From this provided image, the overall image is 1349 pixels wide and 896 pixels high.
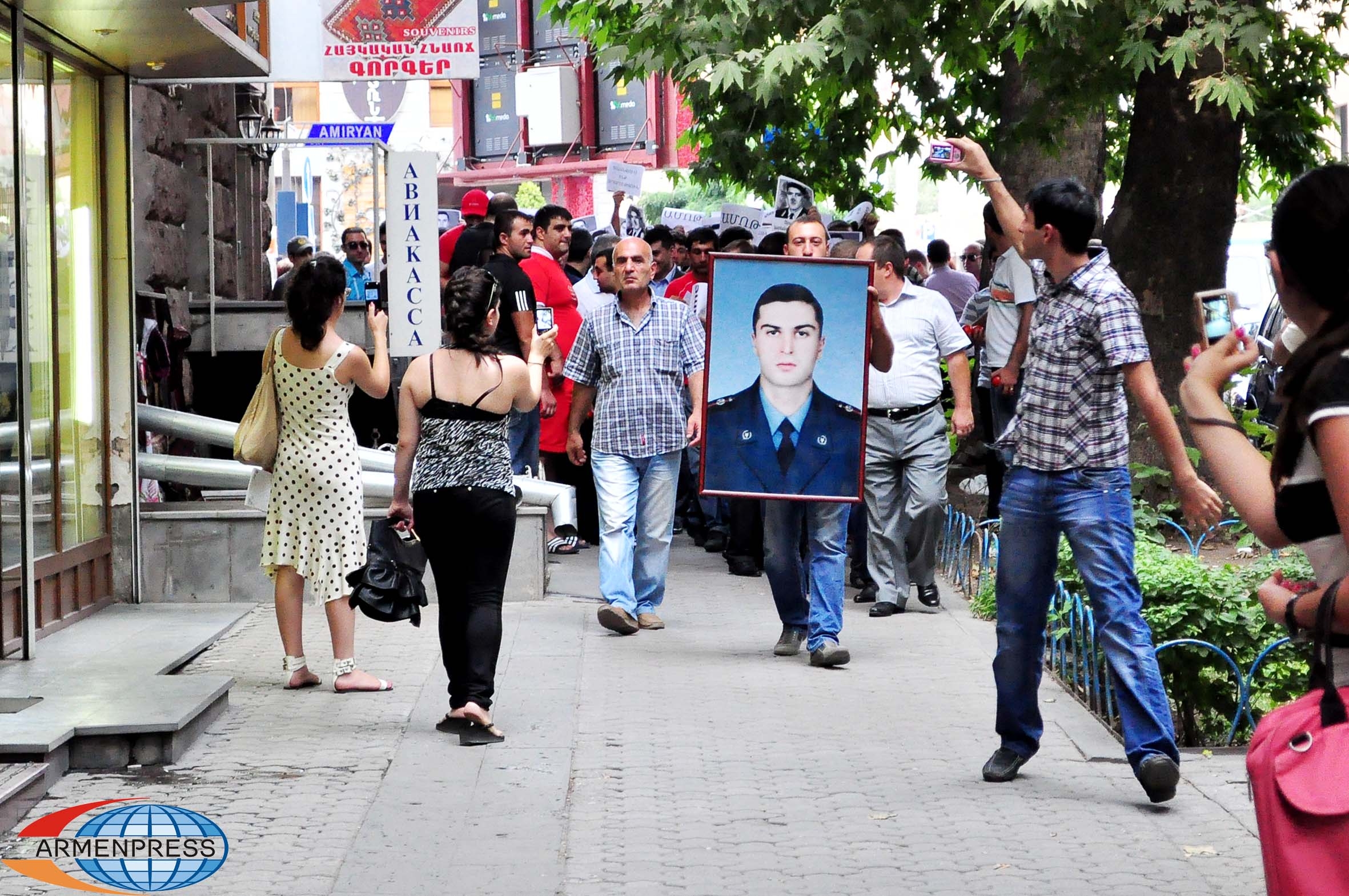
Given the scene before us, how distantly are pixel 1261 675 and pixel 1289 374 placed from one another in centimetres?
480

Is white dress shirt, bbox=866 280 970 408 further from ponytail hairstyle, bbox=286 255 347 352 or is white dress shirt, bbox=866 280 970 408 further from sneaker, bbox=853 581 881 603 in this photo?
ponytail hairstyle, bbox=286 255 347 352

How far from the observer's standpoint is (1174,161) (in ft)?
40.9

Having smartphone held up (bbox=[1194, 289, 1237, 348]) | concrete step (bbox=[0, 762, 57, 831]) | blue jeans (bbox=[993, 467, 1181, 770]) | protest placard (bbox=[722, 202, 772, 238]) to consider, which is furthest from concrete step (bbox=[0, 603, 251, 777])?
protest placard (bbox=[722, 202, 772, 238])

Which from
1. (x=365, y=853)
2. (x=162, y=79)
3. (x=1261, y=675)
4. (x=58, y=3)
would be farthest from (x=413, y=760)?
(x=162, y=79)

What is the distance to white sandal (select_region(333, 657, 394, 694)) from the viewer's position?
7.74 metres

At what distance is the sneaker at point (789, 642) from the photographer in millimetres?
8617

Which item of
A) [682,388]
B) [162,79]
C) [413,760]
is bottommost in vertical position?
[413,760]

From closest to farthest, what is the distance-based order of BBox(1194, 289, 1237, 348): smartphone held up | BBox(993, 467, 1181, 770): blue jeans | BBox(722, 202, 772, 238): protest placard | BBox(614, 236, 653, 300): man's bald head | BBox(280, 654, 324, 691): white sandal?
BBox(1194, 289, 1237, 348): smartphone held up → BBox(993, 467, 1181, 770): blue jeans → BBox(280, 654, 324, 691): white sandal → BBox(614, 236, 653, 300): man's bald head → BBox(722, 202, 772, 238): protest placard

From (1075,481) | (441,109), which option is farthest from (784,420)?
(441,109)

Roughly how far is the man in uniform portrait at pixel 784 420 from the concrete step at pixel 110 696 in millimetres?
2682

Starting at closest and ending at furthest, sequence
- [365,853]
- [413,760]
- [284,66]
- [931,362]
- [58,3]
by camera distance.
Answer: [365,853]
[413,760]
[58,3]
[931,362]
[284,66]

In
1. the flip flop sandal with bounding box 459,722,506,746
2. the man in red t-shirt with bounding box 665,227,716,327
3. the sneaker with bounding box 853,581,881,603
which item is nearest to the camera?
the flip flop sandal with bounding box 459,722,506,746

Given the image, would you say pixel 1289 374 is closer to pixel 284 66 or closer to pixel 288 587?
pixel 288 587

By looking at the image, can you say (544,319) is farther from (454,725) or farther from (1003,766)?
(1003,766)
